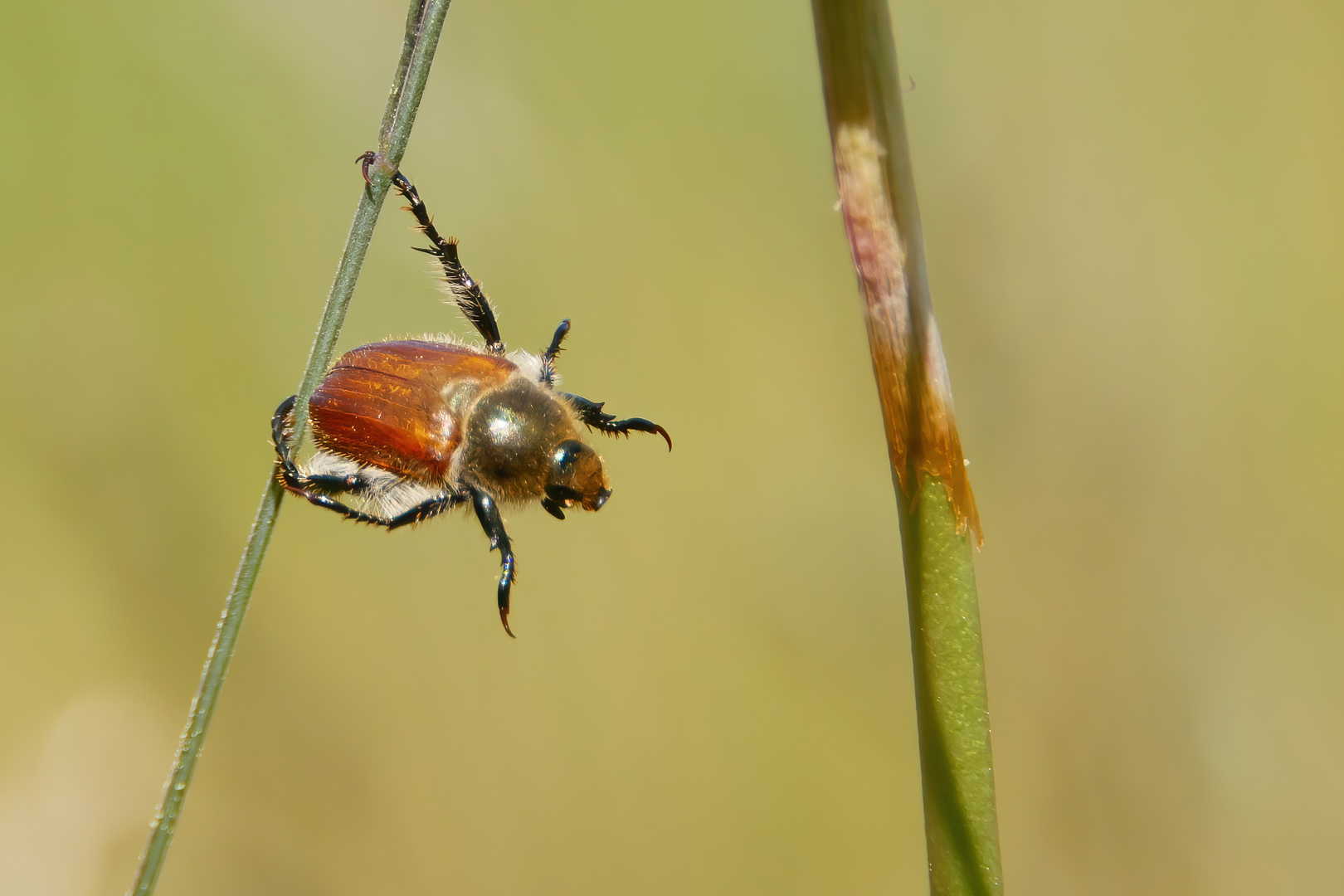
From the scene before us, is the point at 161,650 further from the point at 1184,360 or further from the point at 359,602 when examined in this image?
the point at 1184,360

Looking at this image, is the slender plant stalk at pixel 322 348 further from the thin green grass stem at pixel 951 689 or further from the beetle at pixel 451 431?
the beetle at pixel 451 431

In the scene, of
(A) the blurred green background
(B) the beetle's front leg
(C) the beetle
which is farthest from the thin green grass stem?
(A) the blurred green background

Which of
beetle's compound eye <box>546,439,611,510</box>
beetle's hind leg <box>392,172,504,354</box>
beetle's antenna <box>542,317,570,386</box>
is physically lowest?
beetle's compound eye <box>546,439,611,510</box>

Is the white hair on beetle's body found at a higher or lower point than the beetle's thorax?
lower

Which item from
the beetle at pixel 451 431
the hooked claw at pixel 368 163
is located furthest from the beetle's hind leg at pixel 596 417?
the hooked claw at pixel 368 163

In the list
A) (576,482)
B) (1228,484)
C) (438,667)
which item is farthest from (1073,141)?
(438,667)

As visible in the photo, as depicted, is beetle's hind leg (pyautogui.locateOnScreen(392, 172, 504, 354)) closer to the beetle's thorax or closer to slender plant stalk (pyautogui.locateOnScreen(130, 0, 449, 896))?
the beetle's thorax

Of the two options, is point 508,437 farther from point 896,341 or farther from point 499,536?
point 896,341
